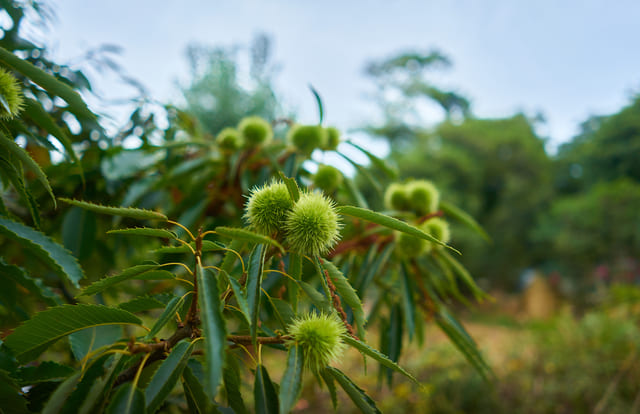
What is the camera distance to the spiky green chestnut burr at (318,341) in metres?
0.36

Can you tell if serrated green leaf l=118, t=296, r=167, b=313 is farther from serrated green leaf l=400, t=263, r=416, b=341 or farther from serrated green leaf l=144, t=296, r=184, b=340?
serrated green leaf l=400, t=263, r=416, b=341

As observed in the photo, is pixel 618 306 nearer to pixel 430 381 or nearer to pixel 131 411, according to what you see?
pixel 430 381

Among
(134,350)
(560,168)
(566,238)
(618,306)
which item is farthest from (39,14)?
(560,168)

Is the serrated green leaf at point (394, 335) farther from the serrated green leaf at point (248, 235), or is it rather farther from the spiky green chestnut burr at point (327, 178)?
the serrated green leaf at point (248, 235)

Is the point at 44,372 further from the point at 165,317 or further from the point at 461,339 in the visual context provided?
the point at 461,339

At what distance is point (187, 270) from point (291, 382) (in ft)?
0.50

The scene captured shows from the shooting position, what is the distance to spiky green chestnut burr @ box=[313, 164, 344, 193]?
0.76 meters

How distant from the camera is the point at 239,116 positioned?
2.47 metres

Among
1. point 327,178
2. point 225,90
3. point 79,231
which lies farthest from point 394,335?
point 225,90

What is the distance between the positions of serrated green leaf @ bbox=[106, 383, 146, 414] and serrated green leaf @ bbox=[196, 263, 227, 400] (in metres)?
0.07

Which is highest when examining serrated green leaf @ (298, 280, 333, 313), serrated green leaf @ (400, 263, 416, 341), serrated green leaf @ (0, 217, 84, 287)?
serrated green leaf @ (400, 263, 416, 341)

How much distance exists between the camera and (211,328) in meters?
0.29

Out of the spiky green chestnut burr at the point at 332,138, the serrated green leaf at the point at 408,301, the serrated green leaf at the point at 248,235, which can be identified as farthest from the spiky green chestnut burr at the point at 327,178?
the serrated green leaf at the point at 248,235

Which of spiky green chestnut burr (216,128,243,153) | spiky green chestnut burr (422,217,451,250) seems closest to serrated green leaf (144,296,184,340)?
spiky green chestnut burr (422,217,451,250)
